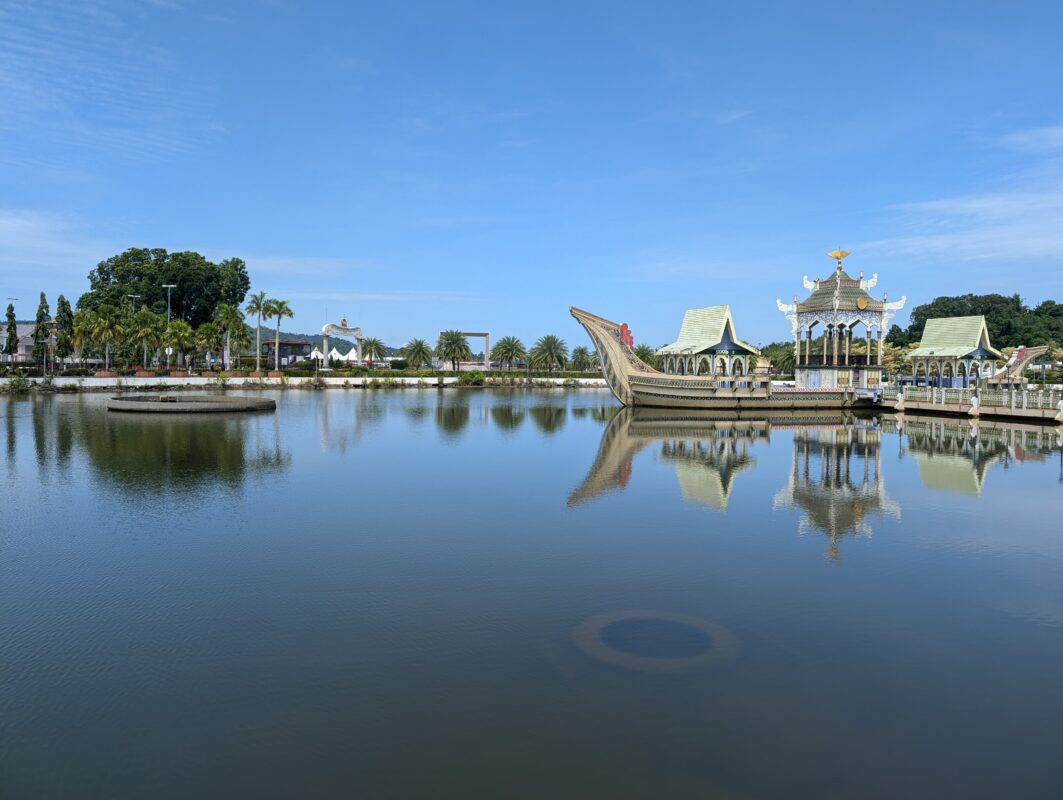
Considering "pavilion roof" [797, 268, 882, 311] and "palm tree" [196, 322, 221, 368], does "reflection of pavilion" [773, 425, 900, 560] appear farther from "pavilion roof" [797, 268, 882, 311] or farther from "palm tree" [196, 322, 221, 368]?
"palm tree" [196, 322, 221, 368]

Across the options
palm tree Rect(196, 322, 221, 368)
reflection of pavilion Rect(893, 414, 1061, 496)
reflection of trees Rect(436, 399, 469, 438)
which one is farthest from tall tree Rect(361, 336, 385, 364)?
reflection of pavilion Rect(893, 414, 1061, 496)

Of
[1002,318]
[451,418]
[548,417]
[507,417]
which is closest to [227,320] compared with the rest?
[451,418]

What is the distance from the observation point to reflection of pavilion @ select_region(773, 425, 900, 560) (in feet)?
53.3

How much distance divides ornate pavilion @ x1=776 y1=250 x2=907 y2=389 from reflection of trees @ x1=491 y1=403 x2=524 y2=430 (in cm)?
2309

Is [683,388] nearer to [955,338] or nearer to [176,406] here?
[955,338]

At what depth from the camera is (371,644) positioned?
8.85m

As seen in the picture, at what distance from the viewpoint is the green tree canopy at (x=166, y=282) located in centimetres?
8762

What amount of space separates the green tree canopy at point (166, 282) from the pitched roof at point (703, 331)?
61.6m

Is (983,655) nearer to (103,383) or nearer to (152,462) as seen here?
(152,462)

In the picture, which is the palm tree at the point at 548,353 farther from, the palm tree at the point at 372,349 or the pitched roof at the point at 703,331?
the pitched roof at the point at 703,331

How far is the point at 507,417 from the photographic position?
45.8 meters

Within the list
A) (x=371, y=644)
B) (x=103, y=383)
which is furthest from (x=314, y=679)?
(x=103, y=383)

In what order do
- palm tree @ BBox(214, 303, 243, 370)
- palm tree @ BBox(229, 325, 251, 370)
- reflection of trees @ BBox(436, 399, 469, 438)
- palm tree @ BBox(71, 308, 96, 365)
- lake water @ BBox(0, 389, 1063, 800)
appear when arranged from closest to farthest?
lake water @ BBox(0, 389, 1063, 800)
reflection of trees @ BBox(436, 399, 469, 438)
palm tree @ BBox(71, 308, 96, 365)
palm tree @ BBox(214, 303, 243, 370)
palm tree @ BBox(229, 325, 251, 370)

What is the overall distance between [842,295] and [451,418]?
31444 mm
